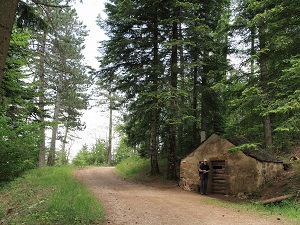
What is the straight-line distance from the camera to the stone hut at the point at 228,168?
10672 millimetres

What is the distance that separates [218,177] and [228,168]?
1.02 m

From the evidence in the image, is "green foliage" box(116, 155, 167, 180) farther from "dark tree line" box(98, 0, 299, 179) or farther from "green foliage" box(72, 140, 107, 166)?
"green foliage" box(72, 140, 107, 166)

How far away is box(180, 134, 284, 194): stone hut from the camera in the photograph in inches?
420

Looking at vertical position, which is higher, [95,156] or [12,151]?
[12,151]

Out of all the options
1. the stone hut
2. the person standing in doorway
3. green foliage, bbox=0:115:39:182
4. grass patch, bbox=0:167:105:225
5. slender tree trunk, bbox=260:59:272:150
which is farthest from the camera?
the person standing in doorway

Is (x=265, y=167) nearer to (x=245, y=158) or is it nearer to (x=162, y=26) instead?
(x=245, y=158)

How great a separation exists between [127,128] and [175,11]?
339 inches

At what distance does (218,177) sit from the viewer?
40.2ft

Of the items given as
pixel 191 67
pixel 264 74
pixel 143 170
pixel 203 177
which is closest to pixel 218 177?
pixel 203 177

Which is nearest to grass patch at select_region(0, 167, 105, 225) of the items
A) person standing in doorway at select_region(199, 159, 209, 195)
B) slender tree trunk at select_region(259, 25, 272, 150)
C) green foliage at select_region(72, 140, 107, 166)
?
person standing in doorway at select_region(199, 159, 209, 195)

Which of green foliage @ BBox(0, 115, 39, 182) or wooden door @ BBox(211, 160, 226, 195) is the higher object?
green foliage @ BBox(0, 115, 39, 182)

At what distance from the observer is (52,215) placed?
6184mm

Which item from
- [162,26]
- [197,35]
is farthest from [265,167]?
[162,26]

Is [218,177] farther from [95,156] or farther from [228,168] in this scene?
[95,156]
